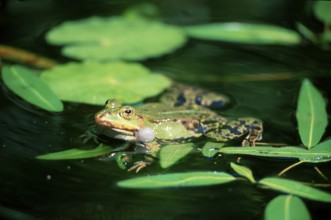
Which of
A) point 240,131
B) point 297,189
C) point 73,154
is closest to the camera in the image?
point 297,189

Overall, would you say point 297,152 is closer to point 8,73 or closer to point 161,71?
point 161,71

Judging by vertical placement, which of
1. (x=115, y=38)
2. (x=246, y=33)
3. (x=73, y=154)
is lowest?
(x=73, y=154)

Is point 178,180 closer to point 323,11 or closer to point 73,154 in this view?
point 73,154

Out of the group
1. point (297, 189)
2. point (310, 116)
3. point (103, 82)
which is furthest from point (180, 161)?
point (103, 82)

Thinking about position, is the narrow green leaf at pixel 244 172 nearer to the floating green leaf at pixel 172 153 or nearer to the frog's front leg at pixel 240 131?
the floating green leaf at pixel 172 153

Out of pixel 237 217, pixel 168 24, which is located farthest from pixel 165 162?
pixel 168 24
